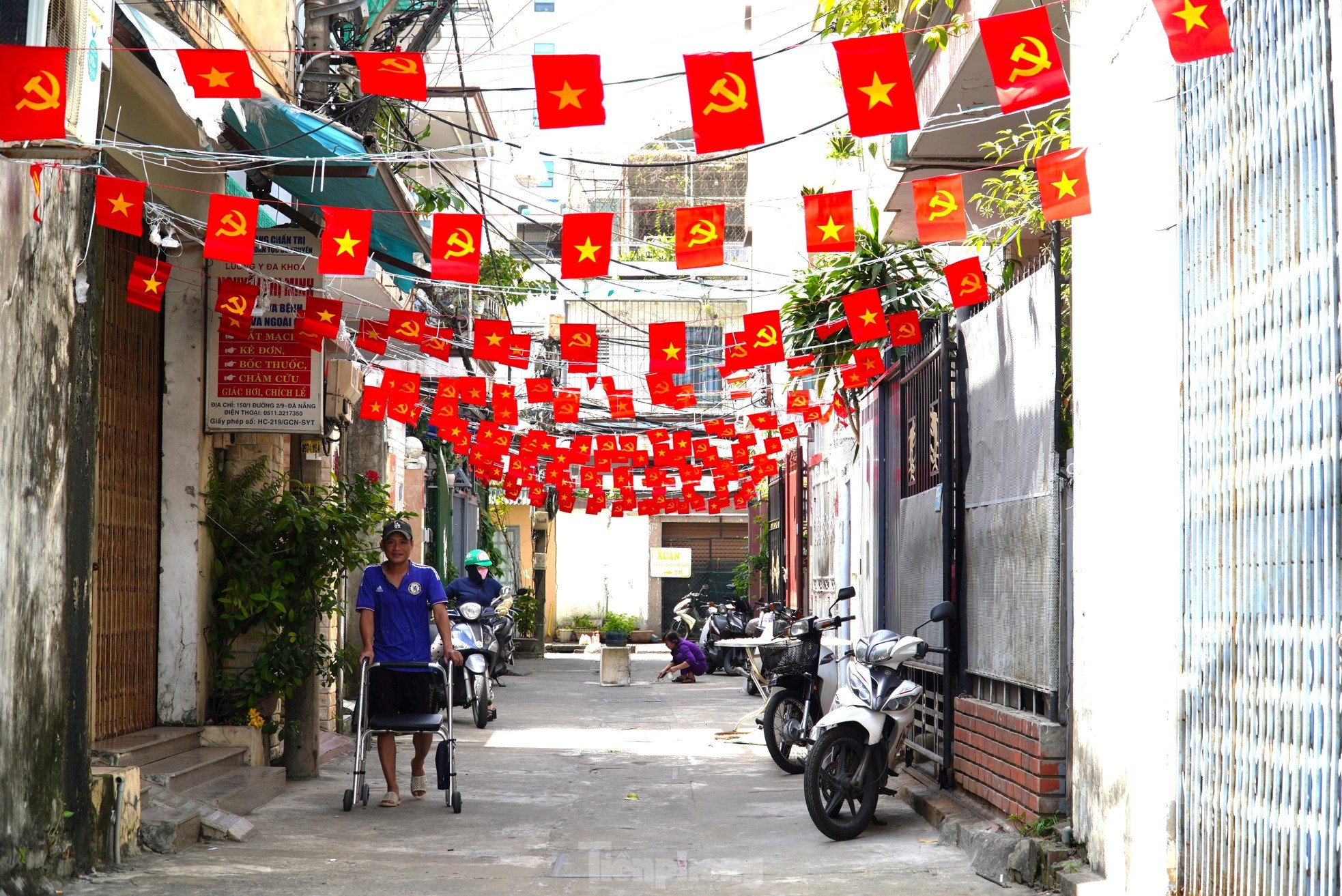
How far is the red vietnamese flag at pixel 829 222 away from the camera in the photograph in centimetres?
719

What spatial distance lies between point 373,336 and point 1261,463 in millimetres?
8872

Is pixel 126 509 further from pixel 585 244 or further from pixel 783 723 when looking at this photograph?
pixel 783 723

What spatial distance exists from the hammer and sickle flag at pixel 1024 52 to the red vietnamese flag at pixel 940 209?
5.23 feet

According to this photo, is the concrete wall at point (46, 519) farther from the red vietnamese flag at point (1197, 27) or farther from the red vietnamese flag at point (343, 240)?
the red vietnamese flag at point (1197, 27)

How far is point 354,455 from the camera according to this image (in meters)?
14.1

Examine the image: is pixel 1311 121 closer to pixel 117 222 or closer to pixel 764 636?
pixel 117 222

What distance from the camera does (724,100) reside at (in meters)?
5.48

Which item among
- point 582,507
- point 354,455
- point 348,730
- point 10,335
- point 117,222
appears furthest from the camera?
point 582,507

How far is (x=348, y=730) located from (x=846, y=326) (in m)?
5.90

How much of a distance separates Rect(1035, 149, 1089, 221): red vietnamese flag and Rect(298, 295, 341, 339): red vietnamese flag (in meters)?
5.17

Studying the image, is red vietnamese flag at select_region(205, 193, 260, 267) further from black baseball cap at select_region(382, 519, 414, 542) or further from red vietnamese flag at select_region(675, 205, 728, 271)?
red vietnamese flag at select_region(675, 205, 728, 271)

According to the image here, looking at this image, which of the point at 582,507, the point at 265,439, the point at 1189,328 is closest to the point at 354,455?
the point at 265,439

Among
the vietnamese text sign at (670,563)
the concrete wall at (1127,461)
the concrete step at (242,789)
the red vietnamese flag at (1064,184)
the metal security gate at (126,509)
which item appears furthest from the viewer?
the vietnamese text sign at (670,563)

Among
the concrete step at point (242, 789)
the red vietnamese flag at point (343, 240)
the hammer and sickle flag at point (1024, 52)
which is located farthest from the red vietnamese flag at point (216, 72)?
the concrete step at point (242, 789)
